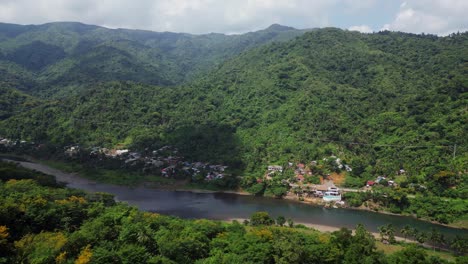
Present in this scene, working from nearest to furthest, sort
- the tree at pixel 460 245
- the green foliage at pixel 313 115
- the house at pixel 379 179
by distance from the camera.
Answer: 1. the tree at pixel 460 245
2. the house at pixel 379 179
3. the green foliage at pixel 313 115

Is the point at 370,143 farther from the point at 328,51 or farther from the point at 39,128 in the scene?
the point at 39,128

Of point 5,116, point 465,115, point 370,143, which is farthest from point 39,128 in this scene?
point 465,115

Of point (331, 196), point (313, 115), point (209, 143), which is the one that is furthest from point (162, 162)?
point (313, 115)

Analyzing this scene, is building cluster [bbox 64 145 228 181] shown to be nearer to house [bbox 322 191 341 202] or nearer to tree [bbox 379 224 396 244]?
house [bbox 322 191 341 202]

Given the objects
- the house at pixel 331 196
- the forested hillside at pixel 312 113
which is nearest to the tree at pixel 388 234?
the house at pixel 331 196

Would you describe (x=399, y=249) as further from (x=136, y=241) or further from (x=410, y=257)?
(x=136, y=241)

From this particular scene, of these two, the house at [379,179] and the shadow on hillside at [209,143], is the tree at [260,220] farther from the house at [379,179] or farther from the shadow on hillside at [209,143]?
the shadow on hillside at [209,143]
